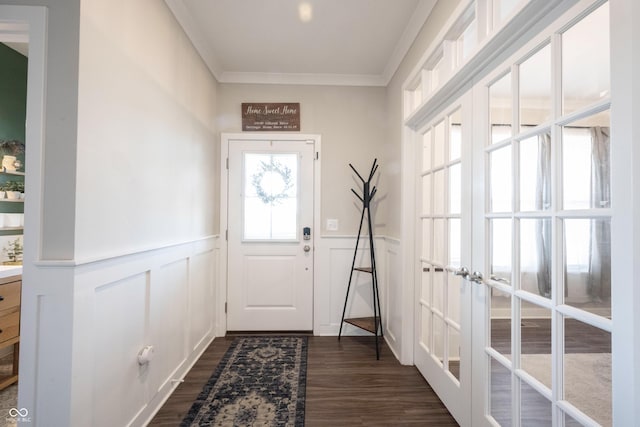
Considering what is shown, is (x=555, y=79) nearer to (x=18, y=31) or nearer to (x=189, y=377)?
(x=18, y=31)

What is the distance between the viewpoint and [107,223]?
1445 millimetres

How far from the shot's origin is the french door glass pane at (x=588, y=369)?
906 millimetres

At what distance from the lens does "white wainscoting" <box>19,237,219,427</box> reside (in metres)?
1.23

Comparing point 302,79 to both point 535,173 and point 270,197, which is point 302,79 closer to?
point 270,197

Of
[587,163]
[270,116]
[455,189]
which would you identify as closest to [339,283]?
[455,189]

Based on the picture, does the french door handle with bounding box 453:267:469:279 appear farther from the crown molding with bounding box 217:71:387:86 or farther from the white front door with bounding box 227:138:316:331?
the crown molding with bounding box 217:71:387:86

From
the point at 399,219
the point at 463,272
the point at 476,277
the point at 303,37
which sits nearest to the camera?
the point at 476,277

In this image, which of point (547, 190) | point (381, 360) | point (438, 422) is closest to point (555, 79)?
point (547, 190)

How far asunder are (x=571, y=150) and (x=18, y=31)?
7.43 feet

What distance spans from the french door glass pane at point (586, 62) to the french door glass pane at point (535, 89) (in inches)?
3.1

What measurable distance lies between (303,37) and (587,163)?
91.1 inches

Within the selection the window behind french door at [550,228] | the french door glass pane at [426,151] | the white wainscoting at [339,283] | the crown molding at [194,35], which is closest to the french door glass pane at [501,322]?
the window behind french door at [550,228]

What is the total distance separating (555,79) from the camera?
3.59 feet

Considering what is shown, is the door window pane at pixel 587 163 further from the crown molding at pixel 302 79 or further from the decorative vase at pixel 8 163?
the decorative vase at pixel 8 163
